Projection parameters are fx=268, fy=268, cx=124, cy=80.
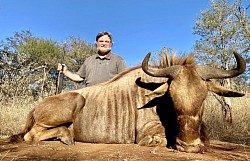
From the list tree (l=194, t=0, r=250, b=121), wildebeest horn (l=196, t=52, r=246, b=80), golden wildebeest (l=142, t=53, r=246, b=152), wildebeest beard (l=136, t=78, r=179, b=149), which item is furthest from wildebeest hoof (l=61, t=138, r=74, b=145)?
tree (l=194, t=0, r=250, b=121)

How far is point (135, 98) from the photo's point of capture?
13.6 feet

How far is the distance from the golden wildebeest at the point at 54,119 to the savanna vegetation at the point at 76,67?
1.70 metres

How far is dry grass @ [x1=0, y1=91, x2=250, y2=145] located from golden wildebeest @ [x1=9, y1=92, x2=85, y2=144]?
1741 millimetres

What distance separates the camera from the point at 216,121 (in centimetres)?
604

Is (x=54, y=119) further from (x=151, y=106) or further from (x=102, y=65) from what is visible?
(x=102, y=65)

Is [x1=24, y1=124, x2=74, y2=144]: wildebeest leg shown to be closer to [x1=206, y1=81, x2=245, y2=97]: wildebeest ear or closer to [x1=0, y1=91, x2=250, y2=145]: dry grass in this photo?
[x1=0, y1=91, x2=250, y2=145]: dry grass

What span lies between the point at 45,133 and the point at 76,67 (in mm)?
16360

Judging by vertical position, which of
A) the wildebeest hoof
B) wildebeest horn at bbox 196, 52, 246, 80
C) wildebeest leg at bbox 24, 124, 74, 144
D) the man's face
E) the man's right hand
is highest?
the man's face

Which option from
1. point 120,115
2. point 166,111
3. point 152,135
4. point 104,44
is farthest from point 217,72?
point 104,44

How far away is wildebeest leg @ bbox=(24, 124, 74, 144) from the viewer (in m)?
4.10

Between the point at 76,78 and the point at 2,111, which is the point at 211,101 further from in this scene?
the point at 2,111

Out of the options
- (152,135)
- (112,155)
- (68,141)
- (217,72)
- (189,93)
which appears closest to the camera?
(112,155)

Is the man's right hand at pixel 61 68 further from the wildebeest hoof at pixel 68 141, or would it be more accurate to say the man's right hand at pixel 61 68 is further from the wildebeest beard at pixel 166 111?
the wildebeest beard at pixel 166 111

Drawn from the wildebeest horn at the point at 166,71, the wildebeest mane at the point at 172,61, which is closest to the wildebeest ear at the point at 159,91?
the wildebeest horn at the point at 166,71
